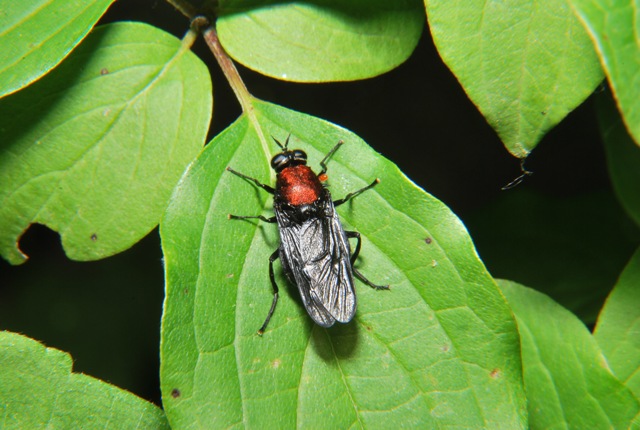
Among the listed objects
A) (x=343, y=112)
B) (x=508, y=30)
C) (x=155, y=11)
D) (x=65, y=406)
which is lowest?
(x=65, y=406)

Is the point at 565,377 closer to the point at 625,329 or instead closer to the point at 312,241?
the point at 625,329

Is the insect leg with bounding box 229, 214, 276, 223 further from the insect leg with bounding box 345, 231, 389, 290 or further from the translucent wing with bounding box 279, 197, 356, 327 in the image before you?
the insect leg with bounding box 345, 231, 389, 290

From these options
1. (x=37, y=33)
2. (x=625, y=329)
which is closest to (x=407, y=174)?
(x=625, y=329)

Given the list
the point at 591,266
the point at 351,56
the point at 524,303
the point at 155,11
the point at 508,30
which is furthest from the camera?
the point at 155,11

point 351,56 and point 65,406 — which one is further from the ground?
point 351,56

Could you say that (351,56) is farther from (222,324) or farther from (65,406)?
(65,406)

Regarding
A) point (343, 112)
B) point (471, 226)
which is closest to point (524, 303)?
point (471, 226)

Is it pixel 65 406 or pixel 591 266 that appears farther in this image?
pixel 591 266

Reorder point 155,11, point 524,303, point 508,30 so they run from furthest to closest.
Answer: point 155,11 → point 524,303 → point 508,30
